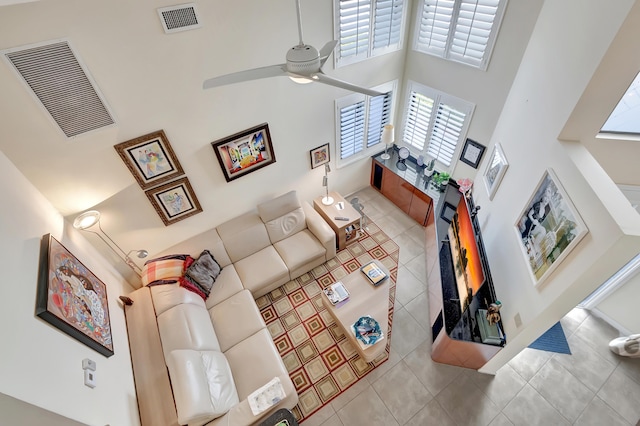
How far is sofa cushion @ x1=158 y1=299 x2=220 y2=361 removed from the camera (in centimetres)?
302

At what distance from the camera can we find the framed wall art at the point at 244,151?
3.55 m

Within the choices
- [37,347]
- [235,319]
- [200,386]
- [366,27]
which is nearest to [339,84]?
[37,347]

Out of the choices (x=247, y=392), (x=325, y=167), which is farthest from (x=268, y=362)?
(x=325, y=167)

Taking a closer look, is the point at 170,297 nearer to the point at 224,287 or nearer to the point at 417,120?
the point at 224,287

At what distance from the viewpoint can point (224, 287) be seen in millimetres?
3852

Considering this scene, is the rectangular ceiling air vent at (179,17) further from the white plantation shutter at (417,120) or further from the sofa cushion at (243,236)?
the white plantation shutter at (417,120)

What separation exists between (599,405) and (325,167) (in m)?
4.38

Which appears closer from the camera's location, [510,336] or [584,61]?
[584,61]

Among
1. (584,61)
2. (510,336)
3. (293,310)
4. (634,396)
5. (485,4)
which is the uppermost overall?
(485,4)

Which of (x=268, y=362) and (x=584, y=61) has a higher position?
(x=584, y=61)

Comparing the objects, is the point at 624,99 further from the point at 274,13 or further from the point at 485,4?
the point at 274,13

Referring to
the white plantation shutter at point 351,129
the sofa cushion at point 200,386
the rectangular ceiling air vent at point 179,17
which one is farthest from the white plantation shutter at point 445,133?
the sofa cushion at point 200,386

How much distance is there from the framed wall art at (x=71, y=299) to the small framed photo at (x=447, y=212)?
4306 mm

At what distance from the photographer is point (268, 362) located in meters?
3.14
